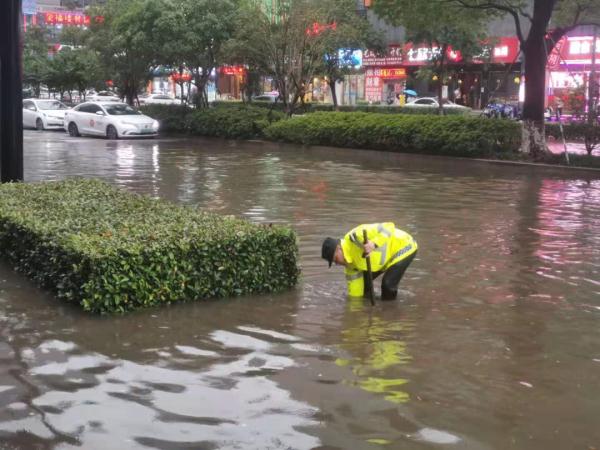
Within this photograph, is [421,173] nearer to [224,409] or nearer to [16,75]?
[16,75]

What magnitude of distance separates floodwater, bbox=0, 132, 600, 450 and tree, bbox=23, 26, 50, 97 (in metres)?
43.3

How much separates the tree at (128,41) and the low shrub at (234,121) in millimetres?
3245

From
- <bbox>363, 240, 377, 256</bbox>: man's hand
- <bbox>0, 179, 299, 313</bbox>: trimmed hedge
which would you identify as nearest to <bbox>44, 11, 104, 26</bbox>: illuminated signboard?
<bbox>0, 179, 299, 313</bbox>: trimmed hedge

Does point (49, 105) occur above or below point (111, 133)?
above

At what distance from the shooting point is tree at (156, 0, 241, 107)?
2928 centimetres

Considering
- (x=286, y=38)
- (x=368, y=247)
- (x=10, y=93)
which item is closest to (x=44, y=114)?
(x=286, y=38)

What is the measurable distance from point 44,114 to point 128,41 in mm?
5174

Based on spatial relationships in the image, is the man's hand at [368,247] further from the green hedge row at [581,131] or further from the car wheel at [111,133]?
the car wheel at [111,133]

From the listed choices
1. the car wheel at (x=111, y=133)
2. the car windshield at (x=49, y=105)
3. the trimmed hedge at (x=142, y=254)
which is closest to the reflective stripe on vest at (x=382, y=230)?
the trimmed hedge at (x=142, y=254)

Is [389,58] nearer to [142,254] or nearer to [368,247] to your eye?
[368,247]

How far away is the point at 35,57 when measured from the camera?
52.7m

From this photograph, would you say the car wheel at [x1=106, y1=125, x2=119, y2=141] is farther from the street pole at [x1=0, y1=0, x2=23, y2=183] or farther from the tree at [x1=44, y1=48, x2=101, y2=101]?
the street pole at [x1=0, y1=0, x2=23, y2=183]

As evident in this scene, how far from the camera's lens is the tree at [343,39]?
31.1 meters

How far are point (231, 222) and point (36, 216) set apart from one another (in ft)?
6.33
